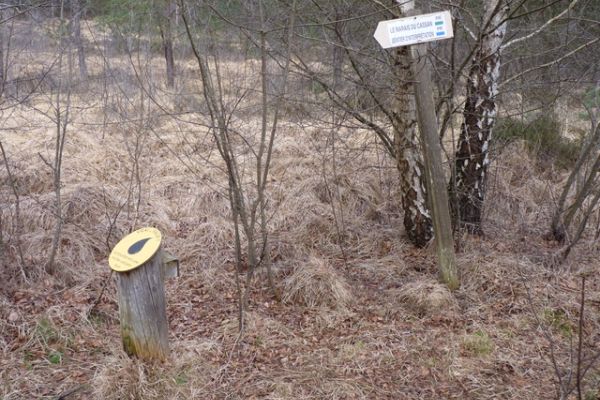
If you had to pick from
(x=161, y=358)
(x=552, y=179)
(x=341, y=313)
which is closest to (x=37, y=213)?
(x=161, y=358)

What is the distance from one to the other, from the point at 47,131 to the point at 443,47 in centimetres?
579

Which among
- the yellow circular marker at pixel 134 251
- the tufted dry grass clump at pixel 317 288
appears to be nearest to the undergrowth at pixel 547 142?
the tufted dry grass clump at pixel 317 288

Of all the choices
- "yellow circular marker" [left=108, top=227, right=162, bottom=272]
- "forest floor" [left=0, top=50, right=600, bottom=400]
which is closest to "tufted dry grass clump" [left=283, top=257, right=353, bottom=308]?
"forest floor" [left=0, top=50, right=600, bottom=400]

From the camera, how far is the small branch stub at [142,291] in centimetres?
313

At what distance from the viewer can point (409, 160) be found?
16.3ft

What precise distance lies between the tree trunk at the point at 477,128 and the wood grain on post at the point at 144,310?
280 cm

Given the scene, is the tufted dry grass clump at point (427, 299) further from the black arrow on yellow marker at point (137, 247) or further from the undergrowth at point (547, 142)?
the undergrowth at point (547, 142)

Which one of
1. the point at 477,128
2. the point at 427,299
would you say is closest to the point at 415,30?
the point at 477,128

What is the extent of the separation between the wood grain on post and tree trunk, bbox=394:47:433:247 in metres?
2.57

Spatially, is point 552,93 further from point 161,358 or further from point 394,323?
point 161,358

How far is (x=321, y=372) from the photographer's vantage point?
3.48 meters

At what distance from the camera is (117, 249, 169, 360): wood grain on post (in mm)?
3152

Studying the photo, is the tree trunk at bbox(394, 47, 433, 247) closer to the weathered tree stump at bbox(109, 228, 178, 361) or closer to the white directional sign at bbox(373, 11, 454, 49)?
the white directional sign at bbox(373, 11, 454, 49)

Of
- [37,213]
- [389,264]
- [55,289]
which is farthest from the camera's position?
[37,213]
